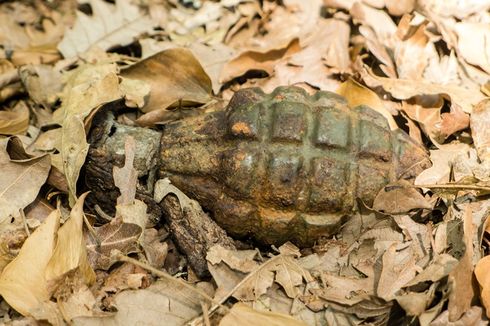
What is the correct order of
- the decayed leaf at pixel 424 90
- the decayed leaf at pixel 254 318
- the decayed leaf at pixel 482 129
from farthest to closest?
the decayed leaf at pixel 424 90 < the decayed leaf at pixel 482 129 < the decayed leaf at pixel 254 318

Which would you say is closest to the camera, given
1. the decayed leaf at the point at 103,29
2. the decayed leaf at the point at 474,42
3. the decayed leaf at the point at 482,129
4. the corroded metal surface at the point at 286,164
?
the corroded metal surface at the point at 286,164

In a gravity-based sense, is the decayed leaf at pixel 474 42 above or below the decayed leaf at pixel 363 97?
above

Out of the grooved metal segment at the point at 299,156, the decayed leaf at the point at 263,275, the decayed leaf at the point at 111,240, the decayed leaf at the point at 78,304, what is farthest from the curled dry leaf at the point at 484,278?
the decayed leaf at the point at 78,304

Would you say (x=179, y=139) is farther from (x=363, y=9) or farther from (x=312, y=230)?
(x=363, y=9)

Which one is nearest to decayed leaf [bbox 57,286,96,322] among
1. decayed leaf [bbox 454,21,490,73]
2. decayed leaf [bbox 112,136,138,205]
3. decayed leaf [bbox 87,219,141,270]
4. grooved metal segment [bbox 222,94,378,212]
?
decayed leaf [bbox 87,219,141,270]

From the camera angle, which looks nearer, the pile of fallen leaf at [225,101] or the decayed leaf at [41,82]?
the pile of fallen leaf at [225,101]

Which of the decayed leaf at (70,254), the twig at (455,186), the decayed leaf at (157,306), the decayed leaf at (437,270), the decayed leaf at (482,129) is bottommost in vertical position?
the decayed leaf at (157,306)

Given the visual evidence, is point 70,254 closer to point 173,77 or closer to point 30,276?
point 30,276

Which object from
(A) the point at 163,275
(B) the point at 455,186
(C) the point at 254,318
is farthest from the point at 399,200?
(A) the point at 163,275

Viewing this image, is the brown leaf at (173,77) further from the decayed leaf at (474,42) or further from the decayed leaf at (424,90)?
the decayed leaf at (474,42)
